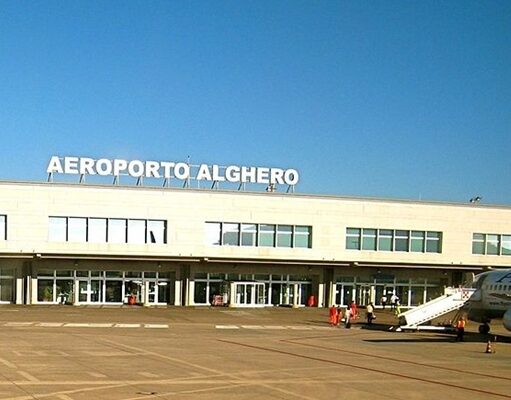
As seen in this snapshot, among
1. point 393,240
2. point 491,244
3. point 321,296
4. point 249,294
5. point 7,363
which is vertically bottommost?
point 321,296

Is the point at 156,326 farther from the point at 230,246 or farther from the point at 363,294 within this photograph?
the point at 363,294

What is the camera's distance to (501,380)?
31906 mm

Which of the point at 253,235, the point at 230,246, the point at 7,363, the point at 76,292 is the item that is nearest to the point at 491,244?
the point at 253,235

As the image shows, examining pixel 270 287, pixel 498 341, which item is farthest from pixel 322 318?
pixel 498 341

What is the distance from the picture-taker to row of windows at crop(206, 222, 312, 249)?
8150cm

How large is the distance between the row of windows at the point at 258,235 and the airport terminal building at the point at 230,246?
10 centimetres

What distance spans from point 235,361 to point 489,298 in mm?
29782

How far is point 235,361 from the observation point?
35719 mm

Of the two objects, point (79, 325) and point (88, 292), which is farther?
point (88, 292)

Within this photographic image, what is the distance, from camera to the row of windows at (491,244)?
90250 mm

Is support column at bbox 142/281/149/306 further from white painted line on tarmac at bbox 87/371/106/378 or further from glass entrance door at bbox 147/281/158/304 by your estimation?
white painted line on tarmac at bbox 87/371/106/378

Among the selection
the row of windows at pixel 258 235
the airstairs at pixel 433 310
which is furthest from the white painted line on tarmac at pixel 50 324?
the row of windows at pixel 258 235

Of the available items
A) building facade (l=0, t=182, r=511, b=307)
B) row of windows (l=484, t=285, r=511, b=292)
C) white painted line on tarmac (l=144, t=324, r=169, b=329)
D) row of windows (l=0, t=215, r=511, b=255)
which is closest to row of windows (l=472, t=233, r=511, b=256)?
row of windows (l=0, t=215, r=511, b=255)

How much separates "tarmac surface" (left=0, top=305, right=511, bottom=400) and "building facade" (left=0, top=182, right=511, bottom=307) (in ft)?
49.1
